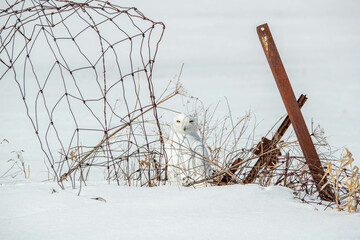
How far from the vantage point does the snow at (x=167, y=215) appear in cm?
178

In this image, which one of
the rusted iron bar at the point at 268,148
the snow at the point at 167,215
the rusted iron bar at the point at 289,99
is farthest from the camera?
the rusted iron bar at the point at 268,148

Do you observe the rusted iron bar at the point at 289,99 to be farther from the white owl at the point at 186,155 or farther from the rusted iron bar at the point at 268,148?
the white owl at the point at 186,155

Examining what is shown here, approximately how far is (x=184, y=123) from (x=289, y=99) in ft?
1.96

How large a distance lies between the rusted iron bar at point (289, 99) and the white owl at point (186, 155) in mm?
524

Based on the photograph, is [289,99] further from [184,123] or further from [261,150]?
[184,123]

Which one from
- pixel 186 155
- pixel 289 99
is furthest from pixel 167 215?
pixel 289 99

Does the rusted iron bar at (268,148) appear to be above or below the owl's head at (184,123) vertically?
below

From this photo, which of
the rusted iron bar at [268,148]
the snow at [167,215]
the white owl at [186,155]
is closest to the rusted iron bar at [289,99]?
the rusted iron bar at [268,148]

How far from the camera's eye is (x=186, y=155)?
2584 millimetres

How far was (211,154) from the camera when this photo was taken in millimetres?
2789

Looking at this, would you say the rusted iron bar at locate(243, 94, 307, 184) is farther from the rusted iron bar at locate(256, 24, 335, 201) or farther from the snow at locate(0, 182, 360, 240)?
the snow at locate(0, 182, 360, 240)

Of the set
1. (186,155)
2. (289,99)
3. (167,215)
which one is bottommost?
(167,215)

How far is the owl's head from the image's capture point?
2572 millimetres

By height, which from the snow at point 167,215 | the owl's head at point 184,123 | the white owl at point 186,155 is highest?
the owl's head at point 184,123
